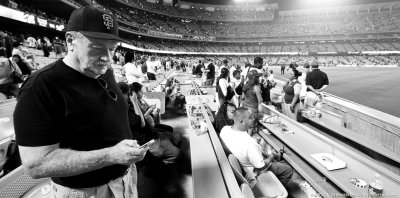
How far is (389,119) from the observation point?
5090 mm

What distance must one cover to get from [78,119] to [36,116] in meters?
0.19

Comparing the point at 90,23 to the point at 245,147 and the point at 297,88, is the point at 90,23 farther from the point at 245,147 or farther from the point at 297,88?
the point at 297,88

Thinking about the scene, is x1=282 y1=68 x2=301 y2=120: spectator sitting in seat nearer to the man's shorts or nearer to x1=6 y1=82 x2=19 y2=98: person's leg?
the man's shorts

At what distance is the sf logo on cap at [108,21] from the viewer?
1.29 meters

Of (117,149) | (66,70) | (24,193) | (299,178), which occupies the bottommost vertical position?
(299,178)

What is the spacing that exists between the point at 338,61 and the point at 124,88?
55.4 metres

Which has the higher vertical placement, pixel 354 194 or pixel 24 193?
pixel 24 193

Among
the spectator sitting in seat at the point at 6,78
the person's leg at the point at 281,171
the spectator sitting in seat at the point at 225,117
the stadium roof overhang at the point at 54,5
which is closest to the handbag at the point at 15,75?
the spectator sitting in seat at the point at 6,78

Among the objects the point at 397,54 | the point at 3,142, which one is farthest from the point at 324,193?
the point at 397,54

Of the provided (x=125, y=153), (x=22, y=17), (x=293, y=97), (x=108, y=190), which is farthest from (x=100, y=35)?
(x=22, y=17)

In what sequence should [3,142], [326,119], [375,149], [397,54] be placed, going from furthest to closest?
[397,54], [326,119], [375,149], [3,142]

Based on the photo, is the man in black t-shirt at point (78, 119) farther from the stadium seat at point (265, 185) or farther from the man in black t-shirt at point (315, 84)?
the man in black t-shirt at point (315, 84)

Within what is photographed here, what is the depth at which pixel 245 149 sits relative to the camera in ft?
9.89

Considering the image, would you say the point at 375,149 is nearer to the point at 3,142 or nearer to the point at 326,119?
the point at 326,119
